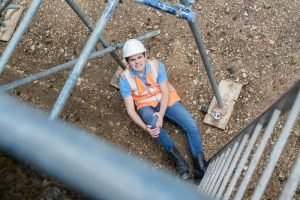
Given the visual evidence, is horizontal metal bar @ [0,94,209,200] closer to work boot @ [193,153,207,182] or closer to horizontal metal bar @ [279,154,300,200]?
horizontal metal bar @ [279,154,300,200]

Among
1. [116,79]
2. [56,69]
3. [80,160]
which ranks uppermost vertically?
[116,79]

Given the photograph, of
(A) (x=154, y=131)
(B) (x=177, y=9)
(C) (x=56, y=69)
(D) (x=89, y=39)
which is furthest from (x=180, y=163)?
(D) (x=89, y=39)

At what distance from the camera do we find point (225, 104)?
5.01 m

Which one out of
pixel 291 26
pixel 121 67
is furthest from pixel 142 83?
pixel 291 26

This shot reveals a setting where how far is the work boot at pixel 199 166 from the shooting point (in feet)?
15.5

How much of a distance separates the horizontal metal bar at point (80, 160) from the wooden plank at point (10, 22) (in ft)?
15.7

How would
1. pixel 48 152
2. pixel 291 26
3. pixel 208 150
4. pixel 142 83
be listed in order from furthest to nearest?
pixel 291 26 → pixel 208 150 → pixel 142 83 → pixel 48 152

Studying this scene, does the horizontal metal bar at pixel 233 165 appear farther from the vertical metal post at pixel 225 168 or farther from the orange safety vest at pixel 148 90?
the orange safety vest at pixel 148 90

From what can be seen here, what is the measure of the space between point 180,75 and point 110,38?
939 mm

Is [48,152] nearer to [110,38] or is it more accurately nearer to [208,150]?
[208,150]

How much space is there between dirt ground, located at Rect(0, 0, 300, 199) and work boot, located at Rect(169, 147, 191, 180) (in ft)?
0.59

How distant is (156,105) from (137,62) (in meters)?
0.57

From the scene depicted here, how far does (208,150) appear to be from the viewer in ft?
16.2

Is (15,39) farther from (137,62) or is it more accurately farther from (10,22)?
(10,22)
